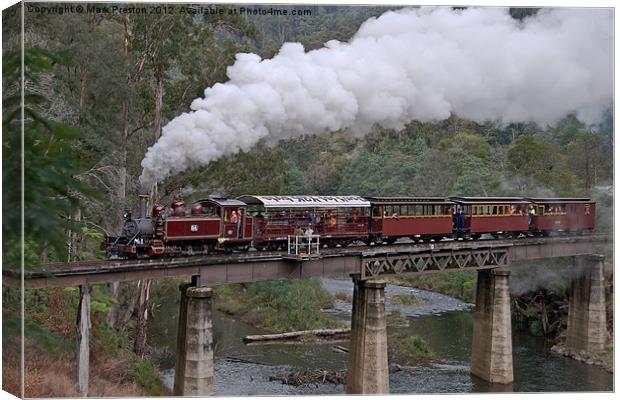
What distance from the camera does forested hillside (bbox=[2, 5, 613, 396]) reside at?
1636 centimetres

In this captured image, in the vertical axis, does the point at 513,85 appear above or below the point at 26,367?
above

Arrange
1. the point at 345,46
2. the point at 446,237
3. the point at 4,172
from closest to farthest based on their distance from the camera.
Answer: the point at 4,172 < the point at 345,46 < the point at 446,237

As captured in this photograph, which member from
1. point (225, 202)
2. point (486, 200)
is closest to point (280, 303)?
point (486, 200)

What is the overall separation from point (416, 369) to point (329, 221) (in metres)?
10.5

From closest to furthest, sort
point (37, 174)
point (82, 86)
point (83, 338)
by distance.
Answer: point (37, 174), point (83, 338), point (82, 86)

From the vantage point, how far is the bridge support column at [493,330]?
32.2 meters

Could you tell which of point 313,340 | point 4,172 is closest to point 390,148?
point 313,340

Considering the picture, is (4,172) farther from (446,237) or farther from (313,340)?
(313,340)

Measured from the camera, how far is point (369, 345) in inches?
1112

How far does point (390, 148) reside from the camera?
69188 millimetres

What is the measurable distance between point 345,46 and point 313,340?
18.8m

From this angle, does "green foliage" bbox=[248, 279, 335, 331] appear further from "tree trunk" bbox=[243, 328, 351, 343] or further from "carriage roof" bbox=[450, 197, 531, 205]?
"carriage roof" bbox=[450, 197, 531, 205]

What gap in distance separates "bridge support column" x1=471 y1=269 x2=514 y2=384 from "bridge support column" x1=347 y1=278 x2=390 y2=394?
6.62 m

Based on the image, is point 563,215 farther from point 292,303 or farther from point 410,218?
point 292,303
